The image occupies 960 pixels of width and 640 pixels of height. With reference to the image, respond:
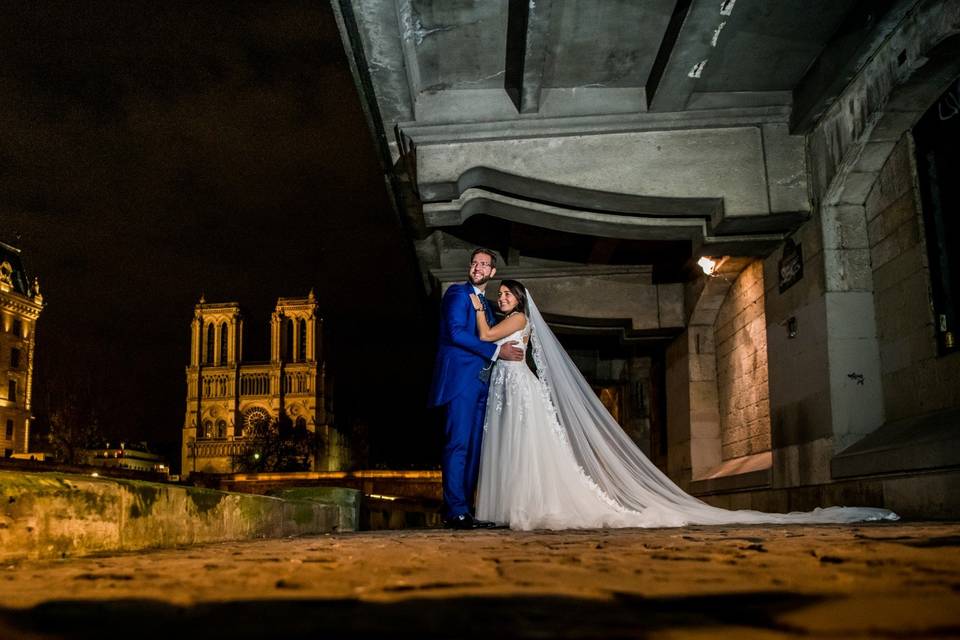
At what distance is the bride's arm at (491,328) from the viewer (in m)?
6.07

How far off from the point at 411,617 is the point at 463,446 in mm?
4466

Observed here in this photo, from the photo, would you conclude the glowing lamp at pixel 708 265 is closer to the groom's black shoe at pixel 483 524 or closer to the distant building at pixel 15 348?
the groom's black shoe at pixel 483 524

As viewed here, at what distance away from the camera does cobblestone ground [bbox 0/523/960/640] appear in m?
1.38

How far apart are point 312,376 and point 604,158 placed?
102 meters

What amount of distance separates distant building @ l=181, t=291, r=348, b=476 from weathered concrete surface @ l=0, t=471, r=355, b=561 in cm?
9850

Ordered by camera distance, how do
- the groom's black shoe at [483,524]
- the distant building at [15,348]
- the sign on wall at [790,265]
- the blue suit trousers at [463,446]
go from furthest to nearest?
the distant building at [15,348]
the sign on wall at [790,265]
the blue suit trousers at [463,446]
the groom's black shoe at [483,524]

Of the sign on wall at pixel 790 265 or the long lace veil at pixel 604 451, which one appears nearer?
the long lace veil at pixel 604 451

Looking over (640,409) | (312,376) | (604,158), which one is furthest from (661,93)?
(312,376)

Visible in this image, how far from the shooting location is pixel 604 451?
602cm

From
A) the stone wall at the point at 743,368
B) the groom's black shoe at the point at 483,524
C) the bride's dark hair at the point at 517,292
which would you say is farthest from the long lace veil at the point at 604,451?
the stone wall at the point at 743,368

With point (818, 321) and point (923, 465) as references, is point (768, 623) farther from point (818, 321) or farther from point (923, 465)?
point (818, 321)

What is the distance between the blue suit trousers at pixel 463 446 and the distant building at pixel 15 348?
6122 cm

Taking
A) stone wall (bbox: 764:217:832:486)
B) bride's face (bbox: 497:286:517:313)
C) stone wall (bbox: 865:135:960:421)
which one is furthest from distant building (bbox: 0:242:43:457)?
stone wall (bbox: 865:135:960:421)

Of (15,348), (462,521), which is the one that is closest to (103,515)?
(462,521)
